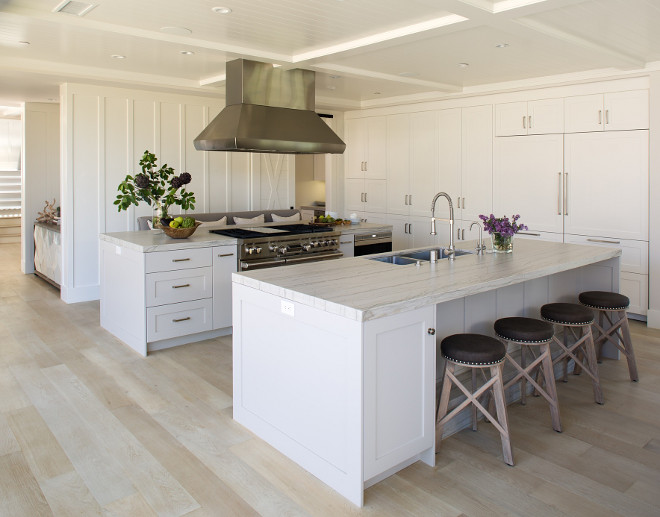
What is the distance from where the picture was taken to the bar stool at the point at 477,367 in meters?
2.68

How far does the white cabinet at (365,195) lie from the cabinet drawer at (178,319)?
3553mm

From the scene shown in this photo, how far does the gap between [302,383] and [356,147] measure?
5680mm

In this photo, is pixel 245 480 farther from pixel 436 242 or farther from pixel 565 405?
pixel 436 242

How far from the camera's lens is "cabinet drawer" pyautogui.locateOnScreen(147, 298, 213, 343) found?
4.32 m

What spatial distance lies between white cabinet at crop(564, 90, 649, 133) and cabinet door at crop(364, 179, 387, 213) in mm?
2622

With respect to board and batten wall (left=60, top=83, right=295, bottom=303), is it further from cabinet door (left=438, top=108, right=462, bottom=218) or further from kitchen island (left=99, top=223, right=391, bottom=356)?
cabinet door (left=438, top=108, right=462, bottom=218)

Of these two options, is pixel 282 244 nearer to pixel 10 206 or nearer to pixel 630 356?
pixel 630 356

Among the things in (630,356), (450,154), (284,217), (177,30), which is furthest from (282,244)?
(630,356)

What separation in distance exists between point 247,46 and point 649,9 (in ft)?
9.23

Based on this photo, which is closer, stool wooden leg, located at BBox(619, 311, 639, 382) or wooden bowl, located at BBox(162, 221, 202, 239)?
stool wooden leg, located at BBox(619, 311, 639, 382)

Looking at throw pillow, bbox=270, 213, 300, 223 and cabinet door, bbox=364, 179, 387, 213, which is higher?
cabinet door, bbox=364, 179, 387, 213

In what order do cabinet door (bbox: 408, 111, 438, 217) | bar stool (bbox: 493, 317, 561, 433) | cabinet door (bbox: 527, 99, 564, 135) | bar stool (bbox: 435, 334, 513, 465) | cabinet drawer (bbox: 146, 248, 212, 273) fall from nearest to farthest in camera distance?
1. bar stool (bbox: 435, 334, 513, 465)
2. bar stool (bbox: 493, 317, 561, 433)
3. cabinet drawer (bbox: 146, 248, 212, 273)
4. cabinet door (bbox: 527, 99, 564, 135)
5. cabinet door (bbox: 408, 111, 438, 217)

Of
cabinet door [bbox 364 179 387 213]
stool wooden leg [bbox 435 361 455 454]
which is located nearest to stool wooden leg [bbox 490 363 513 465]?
stool wooden leg [bbox 435 361 455 454]

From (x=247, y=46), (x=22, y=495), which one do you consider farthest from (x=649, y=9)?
(x=22, y=495)
